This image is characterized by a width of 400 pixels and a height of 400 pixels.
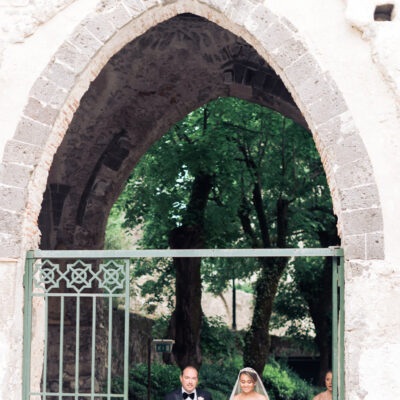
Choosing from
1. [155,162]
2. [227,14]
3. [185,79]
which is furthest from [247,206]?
[227,14]

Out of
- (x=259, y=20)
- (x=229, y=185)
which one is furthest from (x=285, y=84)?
(x=229, y=185)

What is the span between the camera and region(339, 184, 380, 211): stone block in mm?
5320

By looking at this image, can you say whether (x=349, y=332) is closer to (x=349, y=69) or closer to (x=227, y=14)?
(x=349, y=69)

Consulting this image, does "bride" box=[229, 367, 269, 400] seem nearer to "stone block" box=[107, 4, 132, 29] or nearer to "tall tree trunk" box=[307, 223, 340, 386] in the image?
"stone block" box=[107, 4, 132, 29]

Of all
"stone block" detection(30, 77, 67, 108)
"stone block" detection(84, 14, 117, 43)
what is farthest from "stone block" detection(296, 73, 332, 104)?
"stone block" detection(30, 77, 67, 108)

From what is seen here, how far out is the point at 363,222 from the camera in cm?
530

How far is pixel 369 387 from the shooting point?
5.16 metres

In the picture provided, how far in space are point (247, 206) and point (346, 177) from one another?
990 centimetres

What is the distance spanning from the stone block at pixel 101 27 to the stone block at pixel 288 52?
124cm

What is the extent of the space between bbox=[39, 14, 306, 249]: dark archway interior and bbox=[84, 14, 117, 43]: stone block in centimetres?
468

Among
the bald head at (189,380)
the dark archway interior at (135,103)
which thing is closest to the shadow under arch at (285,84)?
the bald head at (189,380)

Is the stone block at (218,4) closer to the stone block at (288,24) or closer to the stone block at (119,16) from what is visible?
the stone block at (288,24)

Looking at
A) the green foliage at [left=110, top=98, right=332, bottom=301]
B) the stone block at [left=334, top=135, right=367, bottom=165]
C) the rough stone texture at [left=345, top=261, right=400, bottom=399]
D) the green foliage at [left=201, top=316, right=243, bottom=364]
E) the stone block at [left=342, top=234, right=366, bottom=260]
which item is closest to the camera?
the rough stone texture at [left=345, top=261, right=400, bottom=399]

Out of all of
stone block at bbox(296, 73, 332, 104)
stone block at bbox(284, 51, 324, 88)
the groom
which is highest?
stone block at bbox(284, 51, 324, 88)
